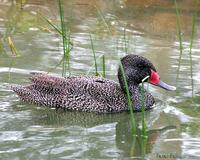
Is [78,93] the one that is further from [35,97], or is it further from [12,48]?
[12,48]

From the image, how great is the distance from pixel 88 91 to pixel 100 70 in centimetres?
151

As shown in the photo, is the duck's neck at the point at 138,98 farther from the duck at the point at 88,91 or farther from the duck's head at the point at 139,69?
the duck's head at the point at 139,69

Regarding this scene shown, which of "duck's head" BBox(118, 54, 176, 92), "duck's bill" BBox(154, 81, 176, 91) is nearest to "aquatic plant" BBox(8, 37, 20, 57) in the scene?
"duck's head" BBox(118, 54, 176, 92)

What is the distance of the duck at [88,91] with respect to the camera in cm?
962

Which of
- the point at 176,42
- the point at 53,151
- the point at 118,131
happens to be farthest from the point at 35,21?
the point at 53,151

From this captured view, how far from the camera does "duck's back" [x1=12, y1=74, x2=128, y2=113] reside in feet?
31.5

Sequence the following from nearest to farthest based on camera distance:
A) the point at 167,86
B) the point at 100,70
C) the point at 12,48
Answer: the point at 167,86
the point at 100,70
the point at 12,48

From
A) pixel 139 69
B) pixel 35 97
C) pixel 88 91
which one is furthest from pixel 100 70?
pixel 35 97

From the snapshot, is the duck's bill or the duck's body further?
the duck's bill

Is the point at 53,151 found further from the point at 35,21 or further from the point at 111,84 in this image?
the point at 35,21

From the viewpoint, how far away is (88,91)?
9664 mm

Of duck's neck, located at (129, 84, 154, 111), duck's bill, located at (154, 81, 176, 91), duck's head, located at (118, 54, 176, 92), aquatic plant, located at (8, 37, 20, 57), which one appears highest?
aquatic plant, located at (8, 37, 20, 57)

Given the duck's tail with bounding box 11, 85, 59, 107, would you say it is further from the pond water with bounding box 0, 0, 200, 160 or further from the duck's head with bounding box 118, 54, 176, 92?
the duck's head with bounding box 118, 54, 176, 92

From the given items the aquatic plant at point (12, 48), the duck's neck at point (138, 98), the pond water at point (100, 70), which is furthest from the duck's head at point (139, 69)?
the aquatic plant at point (12, 48)
